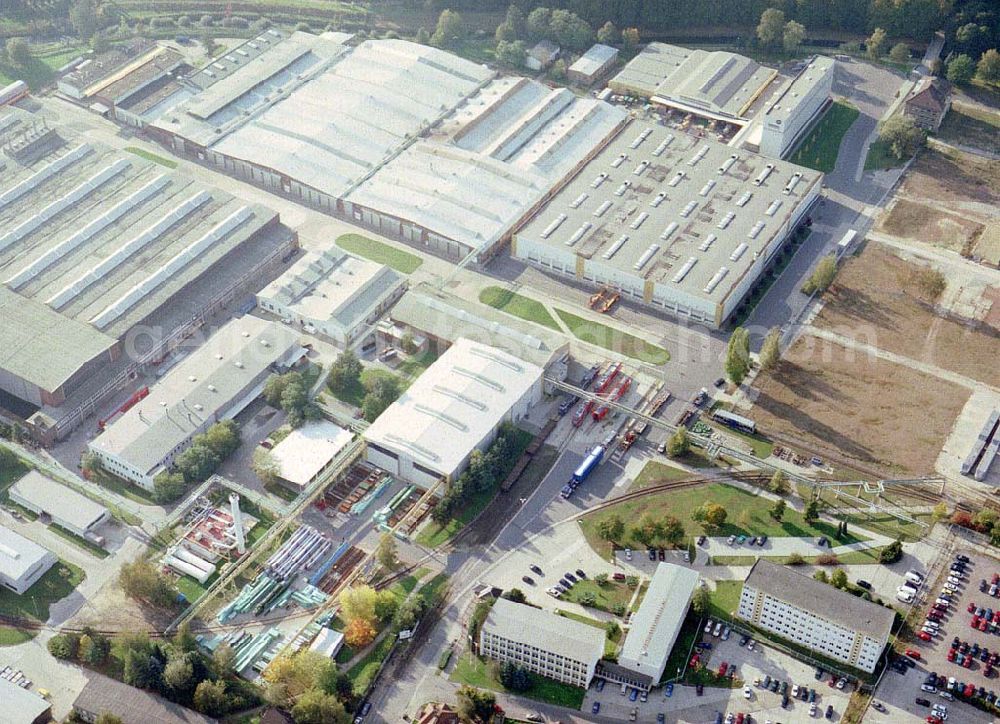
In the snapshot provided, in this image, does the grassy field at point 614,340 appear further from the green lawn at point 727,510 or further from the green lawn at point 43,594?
the green lawn at point 43,594

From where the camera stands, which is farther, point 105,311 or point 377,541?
point 105,311

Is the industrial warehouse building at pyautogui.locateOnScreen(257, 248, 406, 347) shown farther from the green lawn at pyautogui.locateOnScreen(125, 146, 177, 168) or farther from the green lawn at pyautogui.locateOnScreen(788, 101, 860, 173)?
the green lawn at pyautogui.locateOnScreen(788, 101, 860, 173)

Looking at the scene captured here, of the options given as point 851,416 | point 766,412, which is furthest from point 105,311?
point 851,416

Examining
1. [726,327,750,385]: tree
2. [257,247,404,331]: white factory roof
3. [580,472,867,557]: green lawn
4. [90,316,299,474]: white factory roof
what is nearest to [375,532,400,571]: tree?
[580,472,867,557]: green lawn

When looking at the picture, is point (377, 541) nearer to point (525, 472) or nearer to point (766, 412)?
point (525, 472)

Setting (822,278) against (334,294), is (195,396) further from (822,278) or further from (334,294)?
(822,278)

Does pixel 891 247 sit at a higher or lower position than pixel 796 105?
lower

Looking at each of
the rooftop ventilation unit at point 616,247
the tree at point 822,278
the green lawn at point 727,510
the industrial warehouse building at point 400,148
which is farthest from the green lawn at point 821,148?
→ the green lawn at point 727,510
